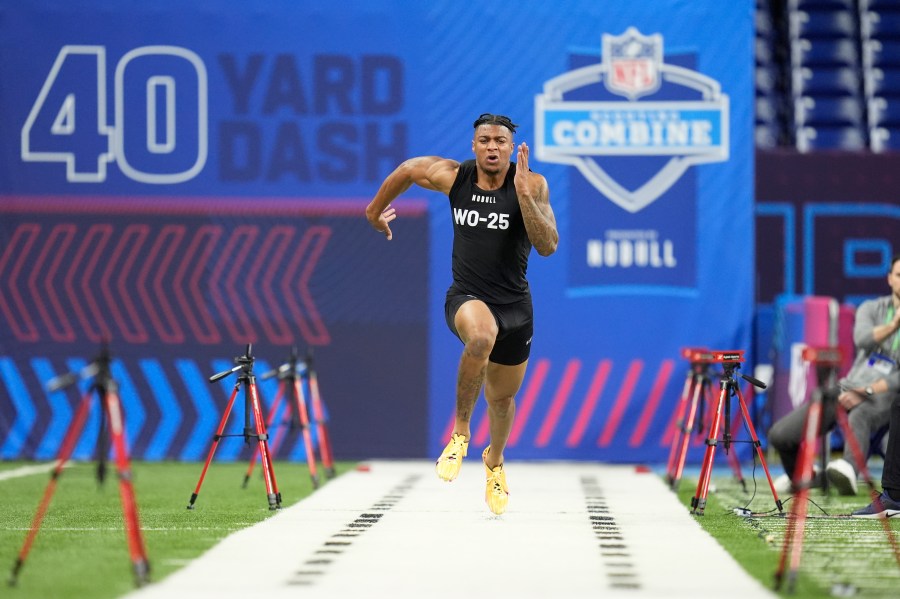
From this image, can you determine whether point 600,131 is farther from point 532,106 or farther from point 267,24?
point 267,24

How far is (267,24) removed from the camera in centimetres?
1109

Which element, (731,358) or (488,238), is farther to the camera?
(731,358)

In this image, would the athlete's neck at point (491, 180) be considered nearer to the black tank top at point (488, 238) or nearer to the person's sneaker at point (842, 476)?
the black tank top at point (488, 238)

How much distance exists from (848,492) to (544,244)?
3.06 metres

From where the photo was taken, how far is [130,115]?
11070 mm

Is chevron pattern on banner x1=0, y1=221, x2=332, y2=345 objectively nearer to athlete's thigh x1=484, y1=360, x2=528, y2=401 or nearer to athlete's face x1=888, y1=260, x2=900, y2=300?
athlete's thigh x1=484, y1=360, x2=528, y2=401

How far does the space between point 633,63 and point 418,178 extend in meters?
4.27

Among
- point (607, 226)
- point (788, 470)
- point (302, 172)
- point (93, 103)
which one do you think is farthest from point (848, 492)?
point (93, 103)

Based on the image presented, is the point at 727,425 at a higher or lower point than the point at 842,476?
higher

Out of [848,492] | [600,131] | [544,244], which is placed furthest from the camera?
[600,131]

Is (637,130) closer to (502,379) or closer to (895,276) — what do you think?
(895,276)

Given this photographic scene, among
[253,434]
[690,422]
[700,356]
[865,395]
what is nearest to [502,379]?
[253,434]

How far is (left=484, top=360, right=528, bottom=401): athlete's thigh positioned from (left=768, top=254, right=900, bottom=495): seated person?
7.34 ft

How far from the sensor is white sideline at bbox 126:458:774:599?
4.75m
